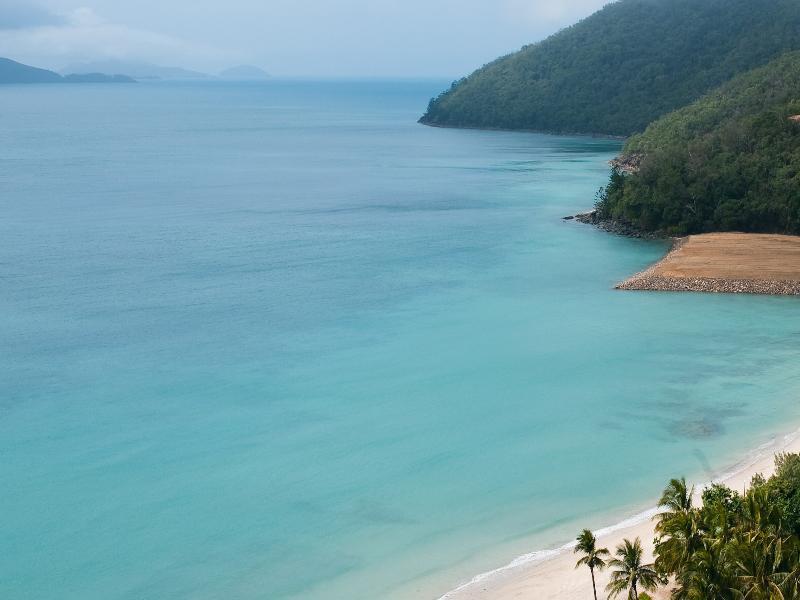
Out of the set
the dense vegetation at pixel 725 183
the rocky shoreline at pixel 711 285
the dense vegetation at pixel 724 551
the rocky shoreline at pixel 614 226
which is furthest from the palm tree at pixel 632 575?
the rocky shoreline at pixel 614 226

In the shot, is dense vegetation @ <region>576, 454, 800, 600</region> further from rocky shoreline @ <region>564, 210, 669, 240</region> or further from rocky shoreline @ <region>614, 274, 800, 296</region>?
rocky shoreline @ <region>564, 210, 669, 240</region>

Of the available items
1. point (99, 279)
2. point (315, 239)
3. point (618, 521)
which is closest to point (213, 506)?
point (618, 521)

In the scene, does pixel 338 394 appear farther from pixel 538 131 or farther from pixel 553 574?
pixel 538 131

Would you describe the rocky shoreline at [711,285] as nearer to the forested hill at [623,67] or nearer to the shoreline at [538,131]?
the shoreline at [538,131]

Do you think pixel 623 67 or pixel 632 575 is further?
pixel 623 67

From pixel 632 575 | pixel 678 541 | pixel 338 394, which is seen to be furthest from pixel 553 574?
pixel 338 394

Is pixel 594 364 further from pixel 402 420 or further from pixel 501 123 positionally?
pixel 501 123
